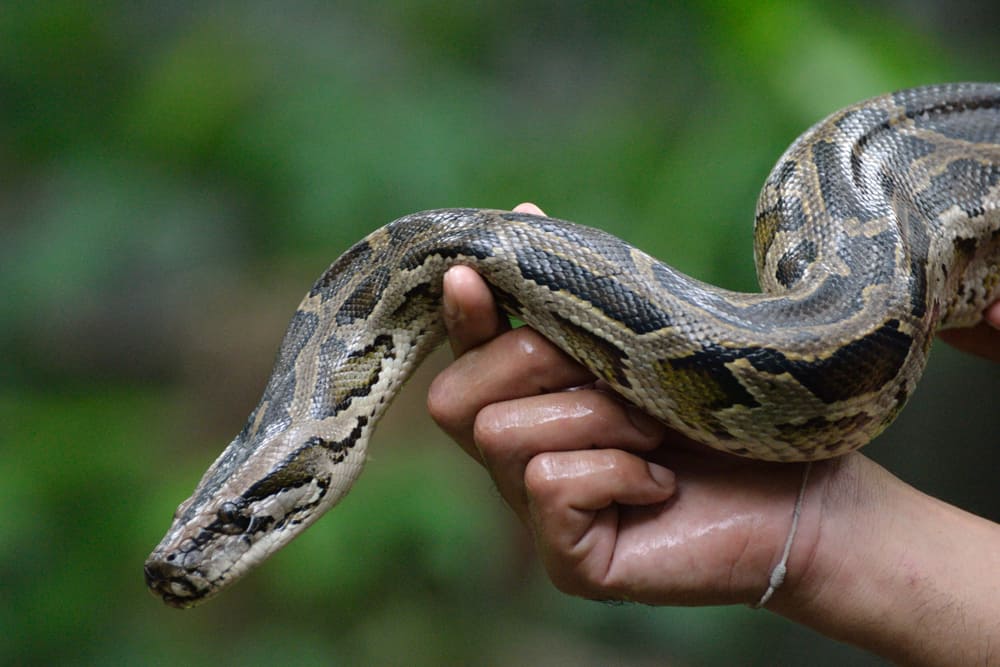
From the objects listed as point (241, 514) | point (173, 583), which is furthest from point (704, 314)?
point (173, 583)

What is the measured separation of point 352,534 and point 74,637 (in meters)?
1.23

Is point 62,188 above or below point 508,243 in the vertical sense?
above

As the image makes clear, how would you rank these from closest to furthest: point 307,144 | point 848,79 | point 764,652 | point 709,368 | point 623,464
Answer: point 709,368, point 623,464, point 848,79, point 307,144, point 764,652

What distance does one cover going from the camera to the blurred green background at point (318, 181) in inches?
116

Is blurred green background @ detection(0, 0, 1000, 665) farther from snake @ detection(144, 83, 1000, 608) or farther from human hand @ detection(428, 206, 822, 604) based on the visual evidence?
human hand @ detection(428, 206, 822, 604)

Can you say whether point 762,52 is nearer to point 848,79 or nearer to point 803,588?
point 848,79

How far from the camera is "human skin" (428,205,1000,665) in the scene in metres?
1.94

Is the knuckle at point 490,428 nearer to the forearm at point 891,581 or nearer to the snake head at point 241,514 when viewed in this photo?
the snake head at point 241,514

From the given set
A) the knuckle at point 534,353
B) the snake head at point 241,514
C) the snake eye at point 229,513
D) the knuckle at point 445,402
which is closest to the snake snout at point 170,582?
the snake head at point 241,514

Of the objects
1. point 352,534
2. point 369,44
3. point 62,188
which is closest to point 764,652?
point 352,534

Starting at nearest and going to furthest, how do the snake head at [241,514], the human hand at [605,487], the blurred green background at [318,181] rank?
1. the human hand at [605,487]
2. the snake head at [241,514]
3. the blurred green background at [318,181]

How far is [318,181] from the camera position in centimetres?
308

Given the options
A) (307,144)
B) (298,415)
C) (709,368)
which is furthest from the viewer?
(307,144)

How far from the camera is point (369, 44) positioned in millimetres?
3355
